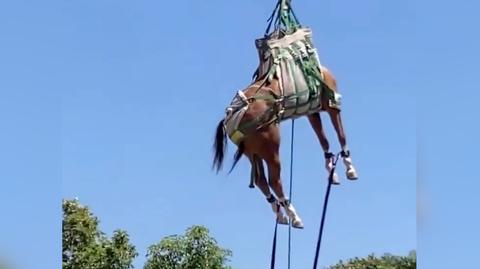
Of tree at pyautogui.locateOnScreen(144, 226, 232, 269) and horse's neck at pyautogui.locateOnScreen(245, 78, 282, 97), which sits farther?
tree at pyautogui.locateOnScreen(144, 226, 232, 269)

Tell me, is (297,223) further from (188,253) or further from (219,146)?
(188,253)

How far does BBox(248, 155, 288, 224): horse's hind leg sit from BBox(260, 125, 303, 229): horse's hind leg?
0.04 metres

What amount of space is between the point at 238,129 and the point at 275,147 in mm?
193

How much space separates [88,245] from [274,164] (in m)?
4.43

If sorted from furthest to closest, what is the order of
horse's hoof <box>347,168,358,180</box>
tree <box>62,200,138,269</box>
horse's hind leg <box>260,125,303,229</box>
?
1. tree <box>62,200,138,269</box>
2. horse's hoof <box>347,168,358,180</box>
3. horse's hind leg <box>260,125,303,229</box>

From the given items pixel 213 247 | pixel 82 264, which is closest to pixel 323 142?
pixel 213 247

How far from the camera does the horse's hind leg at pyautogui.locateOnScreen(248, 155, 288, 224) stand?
4488mm

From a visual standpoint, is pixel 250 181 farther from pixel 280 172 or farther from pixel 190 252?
pixel 190 252

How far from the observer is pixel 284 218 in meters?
4.49

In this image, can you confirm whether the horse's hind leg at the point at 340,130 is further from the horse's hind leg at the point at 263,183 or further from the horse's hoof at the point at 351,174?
the horse's hind leg at the point at 263,183

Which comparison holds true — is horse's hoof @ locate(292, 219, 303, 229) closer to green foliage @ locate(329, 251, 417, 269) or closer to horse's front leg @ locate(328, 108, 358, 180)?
horse's front leg @ locate(328, 108, 358, 180)

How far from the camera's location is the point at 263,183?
4508mm

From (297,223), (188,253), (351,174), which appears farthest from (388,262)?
(297,223)

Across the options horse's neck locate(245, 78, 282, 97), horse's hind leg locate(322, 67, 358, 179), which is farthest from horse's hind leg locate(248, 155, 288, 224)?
horse's hind leg locate(322, 67, 358, 179)
